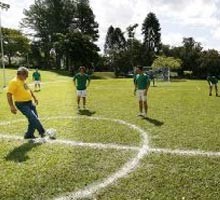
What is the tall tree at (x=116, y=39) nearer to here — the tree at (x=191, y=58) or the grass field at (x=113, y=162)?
the tree at (x=191, y=58)

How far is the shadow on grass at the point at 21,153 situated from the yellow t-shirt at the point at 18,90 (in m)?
1.48

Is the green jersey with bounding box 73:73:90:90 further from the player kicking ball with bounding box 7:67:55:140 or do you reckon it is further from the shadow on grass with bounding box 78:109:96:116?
the player kicking ball with bounding box 7:67:55:140

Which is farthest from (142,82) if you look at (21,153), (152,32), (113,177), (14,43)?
(152,32)

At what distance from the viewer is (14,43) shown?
88.7m

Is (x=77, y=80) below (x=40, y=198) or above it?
above

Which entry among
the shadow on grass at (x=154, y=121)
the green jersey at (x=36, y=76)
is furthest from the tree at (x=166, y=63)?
the shadow on grass at (x=154, y=121)

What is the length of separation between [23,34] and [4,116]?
265 feet

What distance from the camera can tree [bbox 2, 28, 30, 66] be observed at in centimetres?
8844

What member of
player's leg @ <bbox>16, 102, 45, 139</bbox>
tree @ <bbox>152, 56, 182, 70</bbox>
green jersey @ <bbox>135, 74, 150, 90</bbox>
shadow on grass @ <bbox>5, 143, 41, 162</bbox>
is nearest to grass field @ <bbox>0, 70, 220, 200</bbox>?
shadow on grass @ <bbox>5, 143, 41, 162</bbox>

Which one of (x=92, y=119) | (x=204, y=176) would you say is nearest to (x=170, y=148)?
(x=204, y=176)

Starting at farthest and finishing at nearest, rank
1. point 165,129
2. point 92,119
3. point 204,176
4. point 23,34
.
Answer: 1. point 23,34
2. point 92,119
3. point 165,129
4. point 204,176

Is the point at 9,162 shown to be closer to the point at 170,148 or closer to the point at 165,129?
the point at 170,148

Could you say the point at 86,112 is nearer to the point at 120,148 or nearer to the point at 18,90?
the point at 18,90

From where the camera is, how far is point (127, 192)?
751 centimetres
